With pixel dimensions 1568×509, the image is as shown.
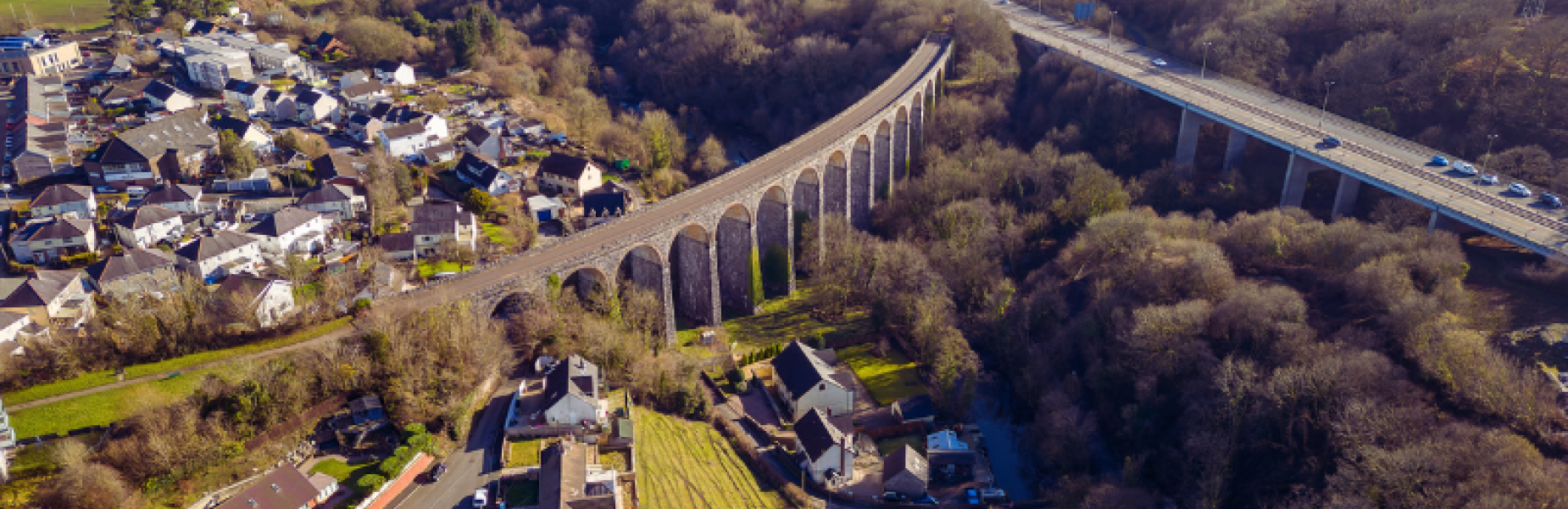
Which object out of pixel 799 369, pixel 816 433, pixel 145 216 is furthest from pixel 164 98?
pixel 816 433

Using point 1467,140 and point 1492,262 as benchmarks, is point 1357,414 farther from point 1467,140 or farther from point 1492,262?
point 1467,140

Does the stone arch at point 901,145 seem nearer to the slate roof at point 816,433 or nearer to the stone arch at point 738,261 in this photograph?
the stone arch at point 738,261

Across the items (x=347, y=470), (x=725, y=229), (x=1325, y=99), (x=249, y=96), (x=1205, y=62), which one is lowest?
(x=725, y=229)

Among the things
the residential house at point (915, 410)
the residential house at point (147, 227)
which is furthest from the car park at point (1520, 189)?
the residential house at point (147, 227)

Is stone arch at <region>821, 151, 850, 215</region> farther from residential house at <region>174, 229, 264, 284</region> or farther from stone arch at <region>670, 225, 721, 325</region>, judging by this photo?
residential house at <region>174, 229, 264, 284</region>

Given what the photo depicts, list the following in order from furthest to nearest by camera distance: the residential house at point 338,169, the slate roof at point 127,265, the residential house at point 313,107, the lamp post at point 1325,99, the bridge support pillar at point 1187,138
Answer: the residential house at point 313,107, the bridge support pillar at point 1187,138, the lamp post at point 1325,99, the residential house at point 338,169, the slate roof at point 127,265

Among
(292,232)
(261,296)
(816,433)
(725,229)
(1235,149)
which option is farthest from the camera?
(1235,149)

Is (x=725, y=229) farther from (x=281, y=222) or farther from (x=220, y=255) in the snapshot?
(x=220, y=255)
